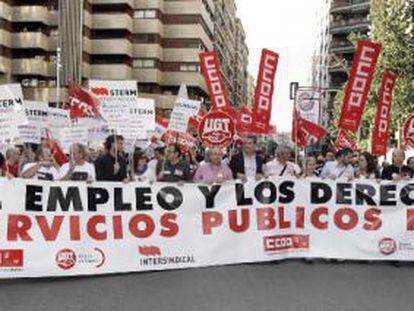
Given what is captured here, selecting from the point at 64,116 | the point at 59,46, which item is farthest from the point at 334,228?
the point at 59,46

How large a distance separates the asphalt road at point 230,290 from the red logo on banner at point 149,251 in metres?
0.27

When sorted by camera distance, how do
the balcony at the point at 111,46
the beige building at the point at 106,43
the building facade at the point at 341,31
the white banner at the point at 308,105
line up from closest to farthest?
the white banner at the point at 308,105
the beige building at the point at 106,43
the balcony at the point at 111,46
the building facade at the point at 341,31

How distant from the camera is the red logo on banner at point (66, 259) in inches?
316

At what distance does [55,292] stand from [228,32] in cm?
10016

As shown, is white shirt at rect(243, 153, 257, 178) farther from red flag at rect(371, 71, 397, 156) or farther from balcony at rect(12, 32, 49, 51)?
balcony at rect(12, 32, 49, 51)

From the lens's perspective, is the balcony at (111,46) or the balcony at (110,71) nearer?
the balcony at (110,71)

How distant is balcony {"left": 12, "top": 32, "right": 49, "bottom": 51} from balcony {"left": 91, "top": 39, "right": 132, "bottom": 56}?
17.1 feet

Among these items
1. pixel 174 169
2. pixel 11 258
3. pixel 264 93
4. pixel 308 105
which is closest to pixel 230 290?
pixel 11 258

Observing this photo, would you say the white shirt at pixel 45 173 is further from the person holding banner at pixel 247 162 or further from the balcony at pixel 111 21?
the balcony at pixel 111 21

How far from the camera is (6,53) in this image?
186 feet

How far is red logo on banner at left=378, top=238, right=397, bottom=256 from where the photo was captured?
9.20m

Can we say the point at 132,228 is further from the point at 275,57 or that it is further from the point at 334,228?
the point at 275,57

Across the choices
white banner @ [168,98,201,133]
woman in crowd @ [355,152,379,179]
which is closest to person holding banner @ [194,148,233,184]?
woman in crowd @ [355,152,379,179]

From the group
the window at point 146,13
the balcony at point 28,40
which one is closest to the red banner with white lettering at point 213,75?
the balcony at point 28,40
